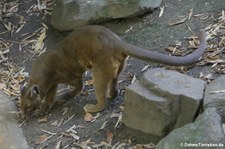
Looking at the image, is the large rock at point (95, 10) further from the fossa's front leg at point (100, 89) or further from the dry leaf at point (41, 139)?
the dry leaf at point (41, 139)

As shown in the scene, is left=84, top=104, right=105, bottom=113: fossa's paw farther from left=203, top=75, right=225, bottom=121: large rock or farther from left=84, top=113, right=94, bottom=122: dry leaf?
left=203, top=75, right=225, bottom=121: large rock

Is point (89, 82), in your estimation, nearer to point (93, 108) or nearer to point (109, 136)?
point (93, 108)

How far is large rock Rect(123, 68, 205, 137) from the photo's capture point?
13.1ft

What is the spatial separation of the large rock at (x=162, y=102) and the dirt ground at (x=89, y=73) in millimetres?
148

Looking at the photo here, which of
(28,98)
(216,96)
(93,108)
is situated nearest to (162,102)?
(216,96)

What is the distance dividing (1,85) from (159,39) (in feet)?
5.97

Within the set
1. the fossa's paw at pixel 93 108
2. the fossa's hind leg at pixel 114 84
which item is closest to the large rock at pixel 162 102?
the fossa's hind leg at pixel 114 84

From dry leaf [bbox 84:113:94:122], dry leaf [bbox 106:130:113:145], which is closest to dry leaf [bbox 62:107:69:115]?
dry leaf [bbox 84:113:94:122]

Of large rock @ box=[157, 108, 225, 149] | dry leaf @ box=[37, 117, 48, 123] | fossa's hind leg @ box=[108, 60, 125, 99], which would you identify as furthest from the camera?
dry leaf @ box=[37, 117, 48, 123]

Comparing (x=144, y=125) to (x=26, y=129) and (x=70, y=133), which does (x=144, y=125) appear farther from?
(x=26, y=129)

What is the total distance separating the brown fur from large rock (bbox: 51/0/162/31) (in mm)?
881

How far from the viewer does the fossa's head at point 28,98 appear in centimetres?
507

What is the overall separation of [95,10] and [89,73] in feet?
2.50

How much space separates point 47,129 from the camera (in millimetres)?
4840
